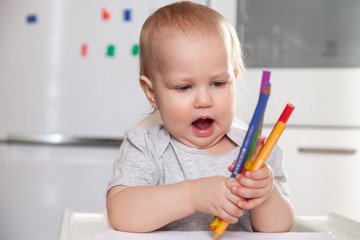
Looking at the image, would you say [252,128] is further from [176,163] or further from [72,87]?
[72,87]

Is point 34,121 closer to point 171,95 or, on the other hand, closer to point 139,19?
point 139,19

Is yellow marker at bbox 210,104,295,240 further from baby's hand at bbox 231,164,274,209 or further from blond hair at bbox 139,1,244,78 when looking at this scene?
blond hair at bbox 139,1,244,78

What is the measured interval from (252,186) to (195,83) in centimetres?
22

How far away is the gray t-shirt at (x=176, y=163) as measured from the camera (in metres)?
0.82

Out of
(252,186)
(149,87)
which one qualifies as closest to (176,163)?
(149,87)

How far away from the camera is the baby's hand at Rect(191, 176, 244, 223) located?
2.02 ft

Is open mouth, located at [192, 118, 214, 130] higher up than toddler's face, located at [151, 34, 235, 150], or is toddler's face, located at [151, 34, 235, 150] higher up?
toddler's face, located at [151, 34, 235, 150]

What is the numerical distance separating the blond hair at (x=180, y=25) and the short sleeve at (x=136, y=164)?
115 mm

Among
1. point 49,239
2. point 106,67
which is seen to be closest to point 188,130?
point 106,67

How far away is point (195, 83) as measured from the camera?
76 centimetres

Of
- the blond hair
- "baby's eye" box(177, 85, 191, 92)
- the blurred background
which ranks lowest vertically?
the blurred background

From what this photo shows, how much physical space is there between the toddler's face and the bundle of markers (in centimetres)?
18

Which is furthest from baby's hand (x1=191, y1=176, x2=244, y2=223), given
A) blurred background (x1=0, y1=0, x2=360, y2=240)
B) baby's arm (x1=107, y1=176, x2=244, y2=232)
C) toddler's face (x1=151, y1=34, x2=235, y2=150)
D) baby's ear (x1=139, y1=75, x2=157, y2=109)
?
blurred background (x1=0, y1=0, x2=360, y2=240)

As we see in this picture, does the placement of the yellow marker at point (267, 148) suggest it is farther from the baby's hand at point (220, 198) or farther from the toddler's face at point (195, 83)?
the toddler's face at point (195, 83)
